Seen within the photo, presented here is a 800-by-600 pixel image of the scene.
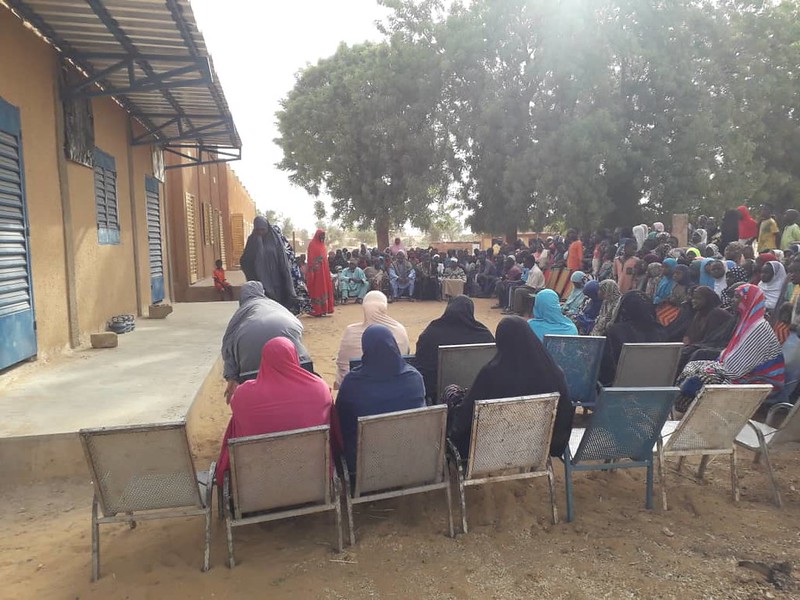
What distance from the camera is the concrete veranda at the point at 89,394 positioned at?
12.4 ft

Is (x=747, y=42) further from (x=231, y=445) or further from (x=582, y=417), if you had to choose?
(x=231, y=445)

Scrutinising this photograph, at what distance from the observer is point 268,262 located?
7.80 meters

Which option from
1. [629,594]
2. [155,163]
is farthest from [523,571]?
[155,163]

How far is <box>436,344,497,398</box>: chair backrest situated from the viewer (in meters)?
4.02

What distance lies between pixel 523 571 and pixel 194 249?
1231 centimetres

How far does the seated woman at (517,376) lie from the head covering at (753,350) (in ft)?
7.00

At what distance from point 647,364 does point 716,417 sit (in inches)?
44.1

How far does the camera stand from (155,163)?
10586 millimetres

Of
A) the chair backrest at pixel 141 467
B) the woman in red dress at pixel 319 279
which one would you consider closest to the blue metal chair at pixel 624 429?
the chair backrest at pixel 141 467

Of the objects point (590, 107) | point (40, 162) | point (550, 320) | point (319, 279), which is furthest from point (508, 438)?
point (590, 107)

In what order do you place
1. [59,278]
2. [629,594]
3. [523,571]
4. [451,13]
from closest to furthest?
[629,594]
[523,571]
[59,278]
[451,13]

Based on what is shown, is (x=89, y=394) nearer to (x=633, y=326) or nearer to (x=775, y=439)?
(x=633, y=326)

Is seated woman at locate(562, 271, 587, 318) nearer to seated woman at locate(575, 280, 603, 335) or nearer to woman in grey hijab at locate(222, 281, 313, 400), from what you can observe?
seated woman at locate(575, 280, 603, 335)

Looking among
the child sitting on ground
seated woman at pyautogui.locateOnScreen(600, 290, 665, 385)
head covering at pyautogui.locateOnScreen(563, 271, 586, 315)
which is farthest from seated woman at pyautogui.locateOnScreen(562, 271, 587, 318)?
the child sitting on ground
